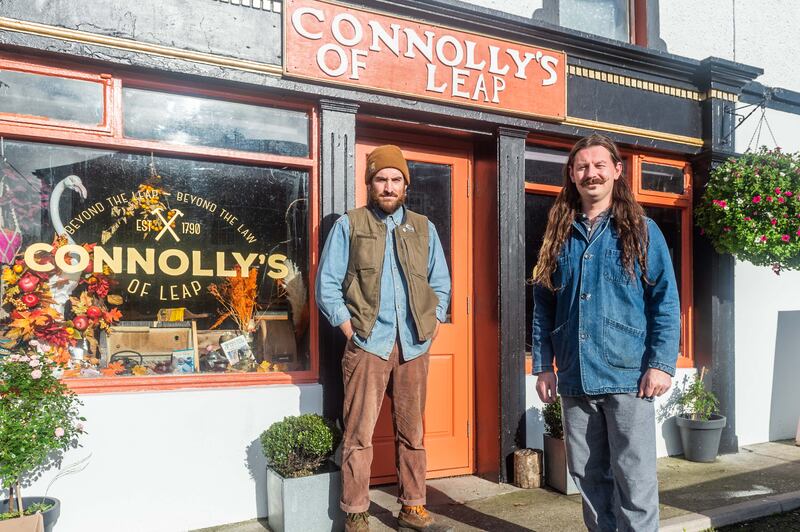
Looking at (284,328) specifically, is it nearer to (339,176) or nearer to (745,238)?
(339,176)

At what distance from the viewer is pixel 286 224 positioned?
4.27 meters

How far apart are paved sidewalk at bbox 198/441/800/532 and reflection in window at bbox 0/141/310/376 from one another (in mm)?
1172

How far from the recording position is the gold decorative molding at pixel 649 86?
5.18 metres

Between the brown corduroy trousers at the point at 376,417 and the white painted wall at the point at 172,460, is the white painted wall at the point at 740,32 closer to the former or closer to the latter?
the brown corduroy trousers at the point at 376,417

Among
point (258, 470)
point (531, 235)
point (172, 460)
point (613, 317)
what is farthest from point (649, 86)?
point (172, 460)

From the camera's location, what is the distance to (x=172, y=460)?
12.3 ft

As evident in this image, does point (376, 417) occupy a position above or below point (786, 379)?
above

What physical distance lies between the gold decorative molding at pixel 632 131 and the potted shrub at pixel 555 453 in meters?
2.30

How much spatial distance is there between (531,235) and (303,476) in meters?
2.78

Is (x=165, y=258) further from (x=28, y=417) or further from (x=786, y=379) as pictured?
(x=786, y=379)

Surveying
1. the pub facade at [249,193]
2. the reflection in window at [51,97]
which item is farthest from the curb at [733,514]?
the reflection in window at [51,97]

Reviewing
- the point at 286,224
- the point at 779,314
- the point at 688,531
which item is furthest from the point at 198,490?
the point at 779,314

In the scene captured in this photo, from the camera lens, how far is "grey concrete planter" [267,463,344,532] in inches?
139

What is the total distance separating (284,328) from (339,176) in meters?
1.12
